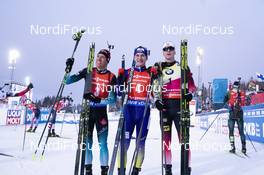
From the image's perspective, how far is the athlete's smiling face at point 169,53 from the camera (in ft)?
17.5

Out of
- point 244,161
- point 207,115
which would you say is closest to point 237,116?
point 244,161

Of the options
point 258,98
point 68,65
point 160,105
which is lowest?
point 160,105

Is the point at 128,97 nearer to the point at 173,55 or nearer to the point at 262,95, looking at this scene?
the point at 173,55

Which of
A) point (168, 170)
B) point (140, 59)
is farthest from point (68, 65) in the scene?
point (168, 170)

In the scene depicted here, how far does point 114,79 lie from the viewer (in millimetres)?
5219

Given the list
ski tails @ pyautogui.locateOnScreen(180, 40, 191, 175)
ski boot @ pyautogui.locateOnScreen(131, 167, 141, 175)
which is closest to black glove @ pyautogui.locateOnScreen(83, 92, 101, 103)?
ski boot @ pyautogui.locateOnScreen(131, 167, 141, 175)

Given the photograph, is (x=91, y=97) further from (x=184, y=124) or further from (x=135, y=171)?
(x=184, y=124)

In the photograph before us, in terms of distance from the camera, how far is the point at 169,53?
5336mm

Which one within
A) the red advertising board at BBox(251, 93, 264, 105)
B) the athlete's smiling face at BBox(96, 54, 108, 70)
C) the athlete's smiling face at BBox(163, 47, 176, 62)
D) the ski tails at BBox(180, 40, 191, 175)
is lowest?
the ski tails at BBox(180, 40, 191, 175)

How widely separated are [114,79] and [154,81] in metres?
0.74

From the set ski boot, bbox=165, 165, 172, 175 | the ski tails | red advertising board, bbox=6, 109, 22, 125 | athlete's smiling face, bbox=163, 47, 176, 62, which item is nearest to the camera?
the ski tails

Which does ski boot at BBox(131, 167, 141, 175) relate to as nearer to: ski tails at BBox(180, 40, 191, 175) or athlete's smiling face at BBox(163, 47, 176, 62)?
ski tails at BBox(180, 40, 191, 175)

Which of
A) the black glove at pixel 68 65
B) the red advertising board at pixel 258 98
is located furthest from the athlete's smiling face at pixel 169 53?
the red advertising board at pixel 258 98

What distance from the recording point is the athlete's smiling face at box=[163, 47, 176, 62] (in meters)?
5.33
